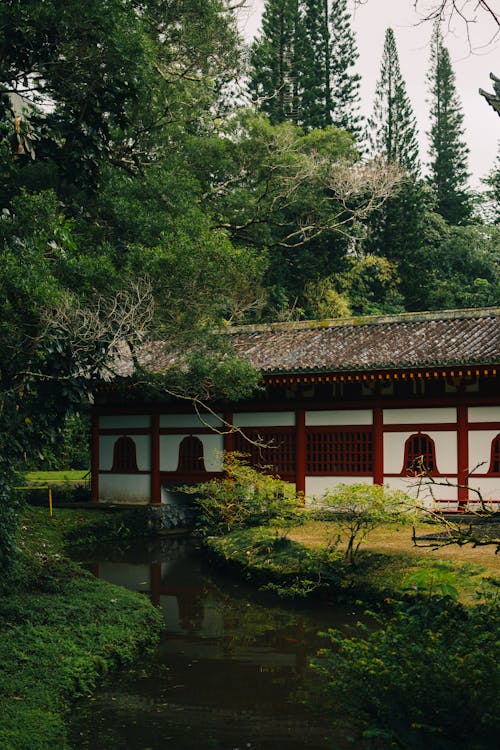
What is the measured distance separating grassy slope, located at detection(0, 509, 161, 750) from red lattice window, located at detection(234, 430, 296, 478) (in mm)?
7313

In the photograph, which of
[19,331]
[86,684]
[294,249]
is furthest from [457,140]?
[86,684]

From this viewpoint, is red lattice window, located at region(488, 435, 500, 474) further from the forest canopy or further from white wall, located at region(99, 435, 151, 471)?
white wall, located at region(99, 435, 151, 471)

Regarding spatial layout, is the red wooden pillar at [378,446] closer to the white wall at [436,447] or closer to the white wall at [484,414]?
the white wall at [436,447]

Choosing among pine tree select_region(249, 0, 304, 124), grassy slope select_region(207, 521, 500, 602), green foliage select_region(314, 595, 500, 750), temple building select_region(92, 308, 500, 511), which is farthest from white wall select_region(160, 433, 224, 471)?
pine tree select_region(249, 0, 304, 124)

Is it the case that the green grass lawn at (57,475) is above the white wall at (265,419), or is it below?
below

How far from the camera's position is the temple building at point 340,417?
709 inches

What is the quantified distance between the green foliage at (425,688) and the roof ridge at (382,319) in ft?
48.3

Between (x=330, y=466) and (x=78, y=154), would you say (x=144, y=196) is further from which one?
(x=330, y=466)

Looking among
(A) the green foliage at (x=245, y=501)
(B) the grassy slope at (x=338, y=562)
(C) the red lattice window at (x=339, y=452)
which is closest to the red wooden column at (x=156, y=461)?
(A) the green foliage at (x=245, y=501)

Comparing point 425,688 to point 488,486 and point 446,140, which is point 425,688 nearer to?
point 488,486

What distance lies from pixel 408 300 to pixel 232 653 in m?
30.3

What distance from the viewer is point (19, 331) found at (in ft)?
40.5

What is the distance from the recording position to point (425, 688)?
16.8ft

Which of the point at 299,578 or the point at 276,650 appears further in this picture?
the point at 299,578
